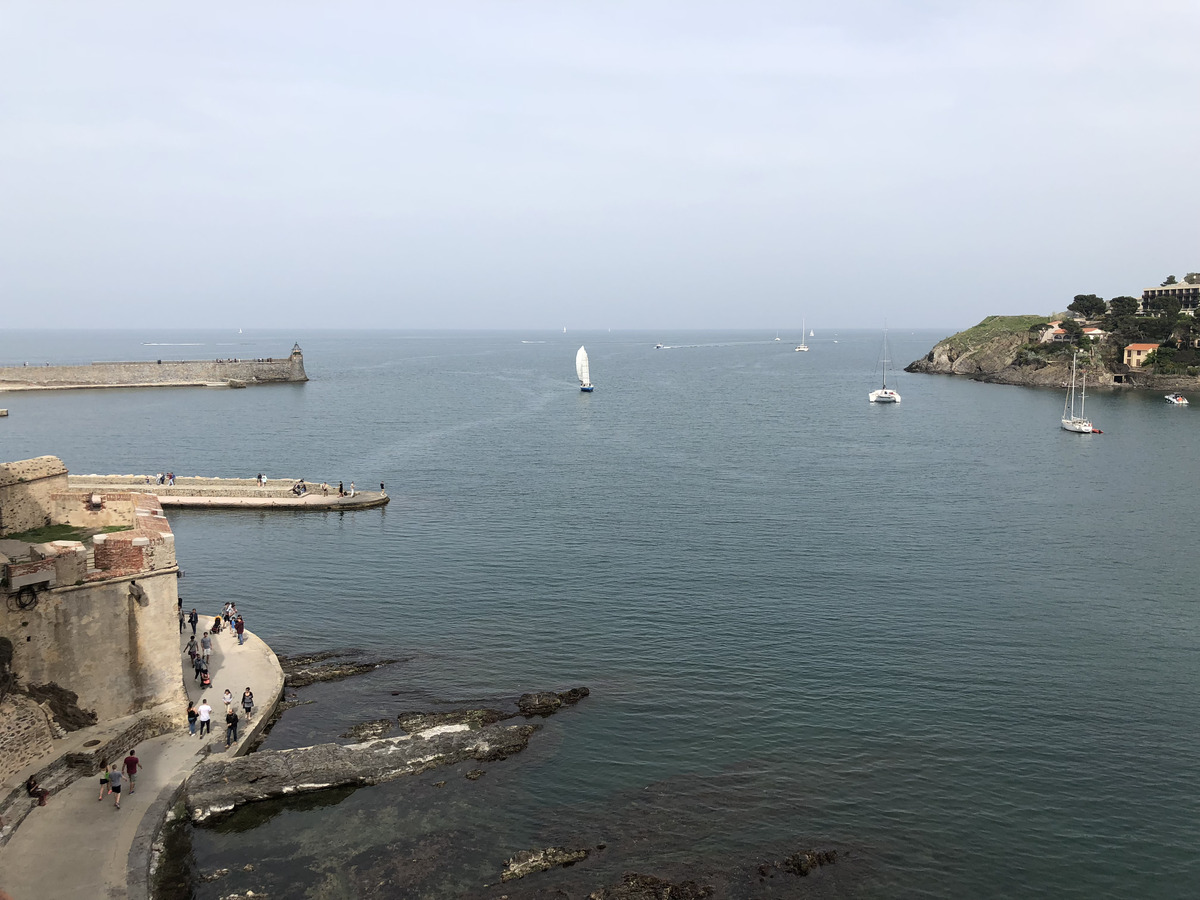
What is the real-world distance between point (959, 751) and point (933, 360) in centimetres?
18153

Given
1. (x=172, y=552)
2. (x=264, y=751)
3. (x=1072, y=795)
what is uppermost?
(x=172, y=552)

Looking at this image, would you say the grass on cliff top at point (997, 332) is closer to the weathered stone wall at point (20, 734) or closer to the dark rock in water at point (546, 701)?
the dark rock in water at point (546, 701)

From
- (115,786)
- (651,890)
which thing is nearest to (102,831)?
(115,786)

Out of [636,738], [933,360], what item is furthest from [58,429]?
[933,360]

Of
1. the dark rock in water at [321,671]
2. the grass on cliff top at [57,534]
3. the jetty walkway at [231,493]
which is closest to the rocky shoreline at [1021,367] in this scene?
the jetty walkway at [231,493]

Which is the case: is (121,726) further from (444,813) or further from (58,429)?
(58,429)

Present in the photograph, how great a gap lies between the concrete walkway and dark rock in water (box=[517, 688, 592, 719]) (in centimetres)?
797

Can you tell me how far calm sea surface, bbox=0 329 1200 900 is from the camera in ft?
74.2

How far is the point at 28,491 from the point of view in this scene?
2828 centimetres

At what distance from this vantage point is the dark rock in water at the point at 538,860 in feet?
70.2

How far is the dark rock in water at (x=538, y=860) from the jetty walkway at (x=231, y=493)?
132 feet

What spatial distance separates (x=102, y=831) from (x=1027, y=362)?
557 ft

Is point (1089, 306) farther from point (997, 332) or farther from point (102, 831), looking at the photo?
point (102, 831)

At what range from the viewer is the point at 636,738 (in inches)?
1111
